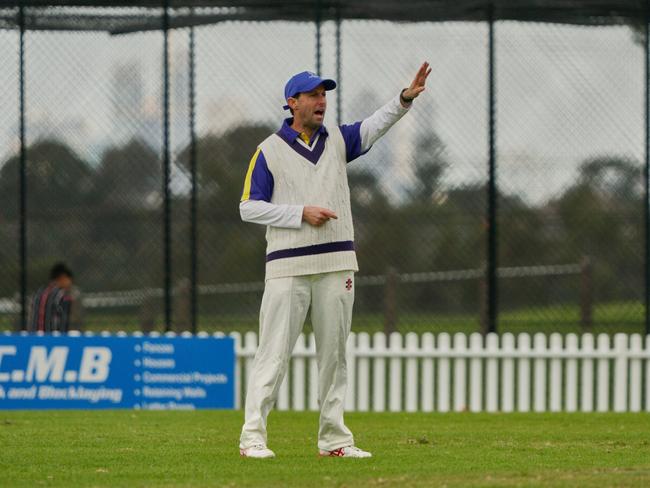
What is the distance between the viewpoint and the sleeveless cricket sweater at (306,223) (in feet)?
23.0

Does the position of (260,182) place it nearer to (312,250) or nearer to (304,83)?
(312,250)

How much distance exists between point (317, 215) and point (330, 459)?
1.26 m

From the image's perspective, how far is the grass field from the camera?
6.47 metres

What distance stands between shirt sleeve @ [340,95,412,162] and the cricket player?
0.04 ft

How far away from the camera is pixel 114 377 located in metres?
12.1

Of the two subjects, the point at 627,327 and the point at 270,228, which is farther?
the point at 627,327

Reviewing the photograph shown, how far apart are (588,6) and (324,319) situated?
731 cm

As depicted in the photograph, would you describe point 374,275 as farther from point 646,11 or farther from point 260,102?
point 646,11

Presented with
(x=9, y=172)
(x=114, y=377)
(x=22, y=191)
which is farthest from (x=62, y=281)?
(x=9, y=172)

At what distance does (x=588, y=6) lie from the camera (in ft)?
44.1

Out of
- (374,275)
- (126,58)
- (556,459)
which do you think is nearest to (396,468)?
(556,459)

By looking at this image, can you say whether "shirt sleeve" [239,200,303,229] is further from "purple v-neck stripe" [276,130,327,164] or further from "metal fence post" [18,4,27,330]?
"metal fence post" [18,4,27,330]

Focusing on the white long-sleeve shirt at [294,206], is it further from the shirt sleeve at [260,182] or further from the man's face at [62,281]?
the man's face at [62,281]

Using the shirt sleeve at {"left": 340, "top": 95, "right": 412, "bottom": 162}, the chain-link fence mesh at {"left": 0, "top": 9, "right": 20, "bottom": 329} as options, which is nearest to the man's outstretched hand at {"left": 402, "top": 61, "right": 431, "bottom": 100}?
the shirt sleeve at {"left": 340, "top": 95, "right": 412, "bottom": 162}
